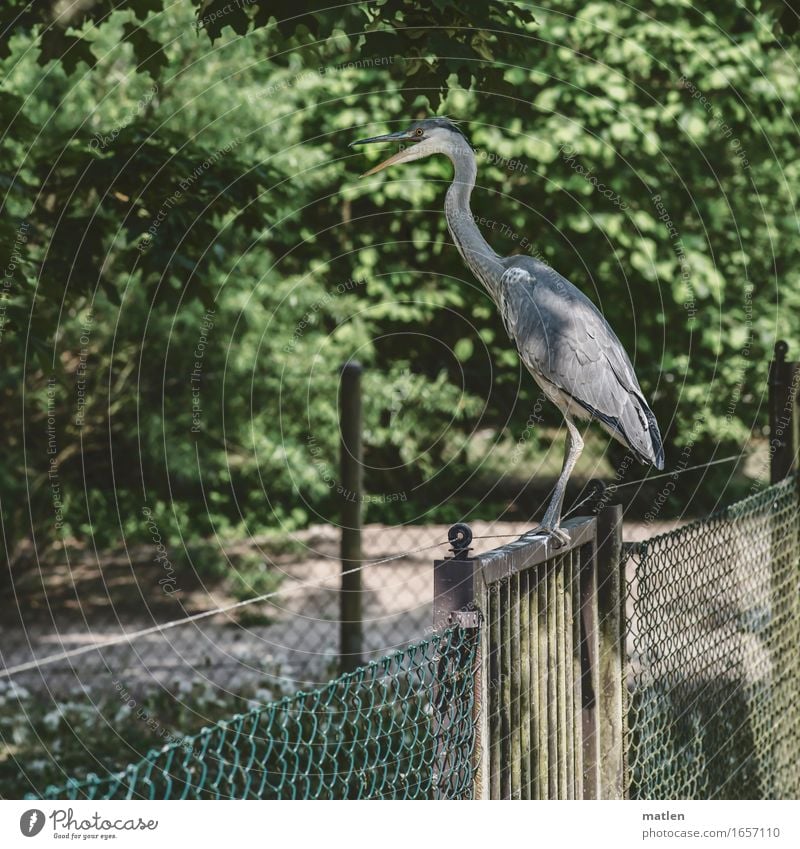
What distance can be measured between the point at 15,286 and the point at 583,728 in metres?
2.78

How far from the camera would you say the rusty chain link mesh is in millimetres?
3430

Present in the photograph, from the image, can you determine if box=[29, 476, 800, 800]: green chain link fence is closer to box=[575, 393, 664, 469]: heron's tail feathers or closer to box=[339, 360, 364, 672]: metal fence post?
box=[575, 393, 664, 469]: heron's tail feathers

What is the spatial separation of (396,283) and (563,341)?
423 cm

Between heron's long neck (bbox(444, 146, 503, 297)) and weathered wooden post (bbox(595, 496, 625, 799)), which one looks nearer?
weathered wooden post (bbox(595, 496, 625, 799))

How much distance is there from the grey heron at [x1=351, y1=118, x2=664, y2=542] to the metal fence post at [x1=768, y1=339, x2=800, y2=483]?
1.03m

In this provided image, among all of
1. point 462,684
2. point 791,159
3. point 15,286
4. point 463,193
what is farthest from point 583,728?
point 791,159

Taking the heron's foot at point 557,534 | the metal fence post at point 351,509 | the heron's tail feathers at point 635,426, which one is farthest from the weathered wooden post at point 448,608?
the metal fence post at point 351,509

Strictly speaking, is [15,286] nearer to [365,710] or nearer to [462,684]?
[365,710]

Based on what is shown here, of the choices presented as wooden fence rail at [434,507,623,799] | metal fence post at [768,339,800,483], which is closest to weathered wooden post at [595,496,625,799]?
wooden fence rail at [434,507,623,799]

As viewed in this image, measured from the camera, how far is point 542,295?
3502mm

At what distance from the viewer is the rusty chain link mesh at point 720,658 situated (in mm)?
3430

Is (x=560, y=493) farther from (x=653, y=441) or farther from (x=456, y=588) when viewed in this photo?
(x=456, y=588)

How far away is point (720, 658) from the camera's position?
395 cm

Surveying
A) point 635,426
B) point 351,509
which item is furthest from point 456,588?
point 351,509
